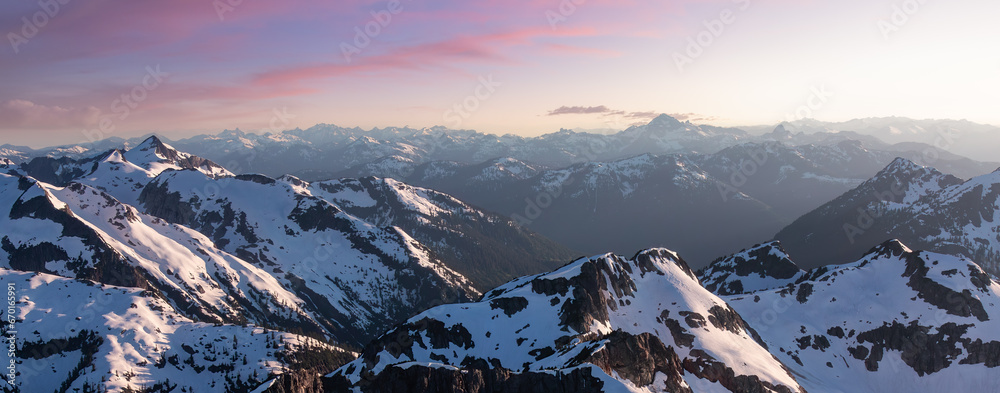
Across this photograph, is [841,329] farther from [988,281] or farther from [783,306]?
[988,281]

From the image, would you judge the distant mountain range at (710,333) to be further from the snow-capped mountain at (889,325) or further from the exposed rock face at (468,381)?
the snow-capped mountain at (889,325)

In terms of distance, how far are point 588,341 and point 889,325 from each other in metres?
133

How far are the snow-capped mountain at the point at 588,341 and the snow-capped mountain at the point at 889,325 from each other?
86.0 feet

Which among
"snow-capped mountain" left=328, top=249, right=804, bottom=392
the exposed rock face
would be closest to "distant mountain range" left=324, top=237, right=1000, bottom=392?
the exposed rock face

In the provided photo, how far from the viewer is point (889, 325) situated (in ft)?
538

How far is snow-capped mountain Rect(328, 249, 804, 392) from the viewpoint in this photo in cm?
7325

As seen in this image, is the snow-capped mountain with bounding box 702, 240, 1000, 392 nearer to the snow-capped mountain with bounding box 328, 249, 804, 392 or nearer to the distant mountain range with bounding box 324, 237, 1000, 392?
the distant mountain range with bounding box 324, 237, 1000, 392

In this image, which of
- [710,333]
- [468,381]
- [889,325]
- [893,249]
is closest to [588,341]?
[468,381]

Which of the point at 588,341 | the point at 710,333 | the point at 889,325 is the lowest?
the point at 889,325

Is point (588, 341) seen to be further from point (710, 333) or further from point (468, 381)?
point (710, 333)

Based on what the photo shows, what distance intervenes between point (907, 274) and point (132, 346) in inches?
11816

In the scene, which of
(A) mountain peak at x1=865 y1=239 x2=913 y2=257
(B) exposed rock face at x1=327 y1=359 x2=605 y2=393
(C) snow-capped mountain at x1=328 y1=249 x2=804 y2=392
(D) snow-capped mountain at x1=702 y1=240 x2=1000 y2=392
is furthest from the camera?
(A) mountain peak at x1=865 y1=239 x2=913 y2=257

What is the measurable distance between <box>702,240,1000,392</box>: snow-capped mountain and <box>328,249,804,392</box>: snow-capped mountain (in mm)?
26223

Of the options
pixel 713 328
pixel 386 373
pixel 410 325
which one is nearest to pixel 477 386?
pixel 386 373
